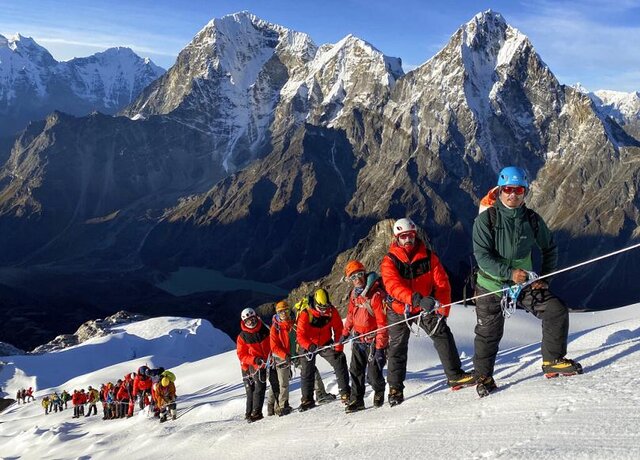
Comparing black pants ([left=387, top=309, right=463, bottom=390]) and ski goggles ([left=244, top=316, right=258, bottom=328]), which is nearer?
black pants ([left=387, top=309, right=463, bottom=390])

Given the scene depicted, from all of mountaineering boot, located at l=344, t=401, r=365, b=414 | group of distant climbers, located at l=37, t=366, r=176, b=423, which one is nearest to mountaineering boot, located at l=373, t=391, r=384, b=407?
mountaineering boot, located at l=344, t=401, r=365, b=414

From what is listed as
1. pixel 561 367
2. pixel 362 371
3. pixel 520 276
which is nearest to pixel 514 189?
pixel 520 276

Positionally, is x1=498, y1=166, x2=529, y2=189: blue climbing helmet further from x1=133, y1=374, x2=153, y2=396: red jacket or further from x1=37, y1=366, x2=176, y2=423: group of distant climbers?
x1=133, y1=374, x2=153, y2=396: red jacket

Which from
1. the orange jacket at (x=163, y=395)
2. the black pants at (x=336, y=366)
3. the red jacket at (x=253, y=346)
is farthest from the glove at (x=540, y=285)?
the orange jacket at (x=163, y=395)

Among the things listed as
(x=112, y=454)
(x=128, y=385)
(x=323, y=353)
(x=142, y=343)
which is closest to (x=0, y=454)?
(x=128, y=385)

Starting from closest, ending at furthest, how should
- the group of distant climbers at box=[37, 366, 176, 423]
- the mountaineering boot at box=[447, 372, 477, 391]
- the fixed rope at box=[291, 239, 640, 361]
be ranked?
1. the fixed rope at box=[291, 239, 640, 361]
2. the mountaineering boot at box=[447, 372, 477, 391]
3. the group of distant climbers at box=[37, 366, 176, 423]

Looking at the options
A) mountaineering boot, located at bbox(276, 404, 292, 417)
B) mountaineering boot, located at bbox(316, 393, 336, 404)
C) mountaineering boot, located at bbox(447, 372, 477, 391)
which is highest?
mountaineering boot, located at bbox(447, 372, 477, 391)

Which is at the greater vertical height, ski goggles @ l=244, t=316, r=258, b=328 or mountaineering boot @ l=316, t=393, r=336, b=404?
ski goggles @ l=244, t=316, r=258, b=328

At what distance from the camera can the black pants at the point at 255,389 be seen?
1566 centimetres

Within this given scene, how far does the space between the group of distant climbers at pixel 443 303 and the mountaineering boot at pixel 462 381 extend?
Result: 0.02 m

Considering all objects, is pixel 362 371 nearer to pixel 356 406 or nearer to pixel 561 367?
pixel 356 406

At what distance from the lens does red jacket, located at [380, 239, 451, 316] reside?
9.84 meters

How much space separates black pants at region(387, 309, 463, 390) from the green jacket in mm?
1352

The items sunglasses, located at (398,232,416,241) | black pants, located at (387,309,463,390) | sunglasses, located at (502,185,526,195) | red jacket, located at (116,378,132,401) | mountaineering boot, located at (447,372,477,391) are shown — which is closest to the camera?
sunglasses, located at (502,185,526,195)
